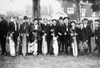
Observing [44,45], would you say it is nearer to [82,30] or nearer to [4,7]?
[82,30]

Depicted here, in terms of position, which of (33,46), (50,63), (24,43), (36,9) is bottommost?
(50,63)

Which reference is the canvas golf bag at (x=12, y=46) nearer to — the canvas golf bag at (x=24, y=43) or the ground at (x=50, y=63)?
the ground at (x=50, y=63)

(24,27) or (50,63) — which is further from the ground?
(24,27)

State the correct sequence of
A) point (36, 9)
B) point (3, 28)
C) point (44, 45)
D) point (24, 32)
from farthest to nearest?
point (36, 9)
point (44, 45)
point (24, 32)
point (3, 28)

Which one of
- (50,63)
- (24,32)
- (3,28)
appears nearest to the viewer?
(50,63)

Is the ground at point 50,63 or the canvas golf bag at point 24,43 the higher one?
the canvas golf bag at point 24,43

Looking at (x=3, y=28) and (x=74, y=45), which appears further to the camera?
(x=74, y=45)

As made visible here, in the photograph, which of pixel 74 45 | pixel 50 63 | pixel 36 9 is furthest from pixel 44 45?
pixel 36 9

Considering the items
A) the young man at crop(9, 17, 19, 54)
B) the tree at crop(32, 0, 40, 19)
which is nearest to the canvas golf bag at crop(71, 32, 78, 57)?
the young man at crop(9, 17, 19, 54)

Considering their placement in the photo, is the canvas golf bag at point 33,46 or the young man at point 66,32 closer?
the canvas golf bag at point 33,46

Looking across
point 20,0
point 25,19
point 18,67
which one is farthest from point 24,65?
point 20,0

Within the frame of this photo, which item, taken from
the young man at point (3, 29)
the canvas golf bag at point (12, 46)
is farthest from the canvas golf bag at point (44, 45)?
the young man at point (3, 29)

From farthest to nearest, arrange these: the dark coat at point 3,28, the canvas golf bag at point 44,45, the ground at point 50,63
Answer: the canvas golf bag at point 44,45
the dark coat at point 3,28
the ground at point 50,63

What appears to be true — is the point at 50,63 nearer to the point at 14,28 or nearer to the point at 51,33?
the point at 51,33
